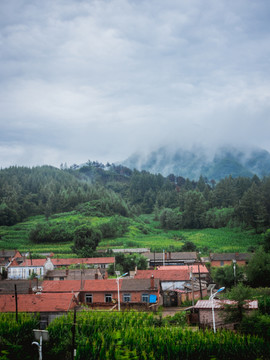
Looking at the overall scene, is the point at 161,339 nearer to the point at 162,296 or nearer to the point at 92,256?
the point at 162,296

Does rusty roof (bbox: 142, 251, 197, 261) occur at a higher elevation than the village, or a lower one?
higher

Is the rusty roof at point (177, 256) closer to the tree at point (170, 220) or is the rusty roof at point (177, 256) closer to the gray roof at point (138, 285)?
the gray roof at point (138, 285)

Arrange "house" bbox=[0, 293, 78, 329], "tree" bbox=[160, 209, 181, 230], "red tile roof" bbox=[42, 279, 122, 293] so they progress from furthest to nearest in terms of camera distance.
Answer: "tree" bbox=[160, 209, 181, 230], "red tile roof" bbox=[42, 279, 122, 293], "house" bbox=[0, 293, 78, 329]

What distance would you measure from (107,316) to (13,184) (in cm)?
13910

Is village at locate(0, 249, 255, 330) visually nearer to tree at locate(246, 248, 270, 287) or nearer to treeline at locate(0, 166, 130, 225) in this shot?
tree at locate(246, 248, 270, 287)

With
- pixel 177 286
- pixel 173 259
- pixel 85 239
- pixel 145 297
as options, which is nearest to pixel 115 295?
pixel 145 297

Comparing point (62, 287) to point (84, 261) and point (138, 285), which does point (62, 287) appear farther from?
point (84, 261)

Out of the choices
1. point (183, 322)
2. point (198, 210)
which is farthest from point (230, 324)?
point (198, 210)

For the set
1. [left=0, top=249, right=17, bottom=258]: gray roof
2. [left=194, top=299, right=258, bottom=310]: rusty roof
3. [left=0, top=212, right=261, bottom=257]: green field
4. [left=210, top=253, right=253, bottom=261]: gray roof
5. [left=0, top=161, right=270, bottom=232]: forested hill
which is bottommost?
[left=194, top=299, right=258, bottom=310]: rusty roof

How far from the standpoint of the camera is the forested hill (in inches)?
4210

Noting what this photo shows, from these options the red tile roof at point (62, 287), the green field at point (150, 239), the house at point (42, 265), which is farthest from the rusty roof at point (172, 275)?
the green field at point (150, 239)

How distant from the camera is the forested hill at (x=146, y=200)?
106938 millimetres

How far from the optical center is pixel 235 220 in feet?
350

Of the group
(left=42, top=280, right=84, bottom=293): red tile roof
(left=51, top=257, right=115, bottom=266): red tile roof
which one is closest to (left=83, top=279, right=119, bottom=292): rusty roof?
(left=42, top=280, right=84, bottom=293): red tile roof
